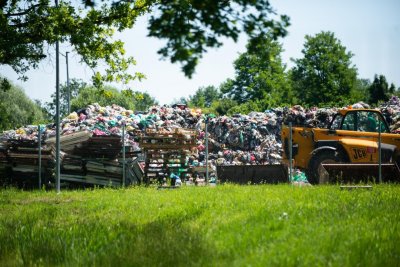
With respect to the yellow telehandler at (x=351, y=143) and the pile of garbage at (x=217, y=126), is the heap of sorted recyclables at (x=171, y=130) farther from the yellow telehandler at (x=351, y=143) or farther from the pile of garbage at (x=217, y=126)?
the yellow telehandler at (x=351, y=143)

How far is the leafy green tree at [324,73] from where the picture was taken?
5212 centimetres

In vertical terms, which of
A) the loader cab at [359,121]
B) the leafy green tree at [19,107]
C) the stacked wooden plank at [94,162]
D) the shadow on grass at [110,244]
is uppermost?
the leafy green tree at [19,107]

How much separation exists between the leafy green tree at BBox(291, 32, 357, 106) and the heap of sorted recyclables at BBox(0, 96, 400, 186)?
24052mm

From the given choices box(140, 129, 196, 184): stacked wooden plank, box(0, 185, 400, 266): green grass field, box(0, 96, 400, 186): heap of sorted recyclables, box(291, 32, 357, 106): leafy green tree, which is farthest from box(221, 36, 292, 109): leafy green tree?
box(0, 185, 400, 266): green grass field

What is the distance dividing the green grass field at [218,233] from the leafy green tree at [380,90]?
44.4m

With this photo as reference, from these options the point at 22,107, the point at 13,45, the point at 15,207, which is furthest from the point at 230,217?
the point at 22,107

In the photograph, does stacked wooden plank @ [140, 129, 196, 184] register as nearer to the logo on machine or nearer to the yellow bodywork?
the yellow bodywork

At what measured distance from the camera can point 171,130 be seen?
19.4 meters

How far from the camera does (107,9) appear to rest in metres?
11.8

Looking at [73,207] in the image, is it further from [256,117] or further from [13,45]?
[256,117]

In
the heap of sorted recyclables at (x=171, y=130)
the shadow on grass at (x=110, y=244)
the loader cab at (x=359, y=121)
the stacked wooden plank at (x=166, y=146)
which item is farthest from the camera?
the stacked wooden plank at (x=166, y=146)

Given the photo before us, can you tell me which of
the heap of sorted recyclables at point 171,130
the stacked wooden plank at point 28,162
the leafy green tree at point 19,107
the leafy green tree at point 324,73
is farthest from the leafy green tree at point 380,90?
the leafy green tree at point 19,107

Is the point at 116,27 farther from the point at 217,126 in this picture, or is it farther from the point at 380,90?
the point at 380,90

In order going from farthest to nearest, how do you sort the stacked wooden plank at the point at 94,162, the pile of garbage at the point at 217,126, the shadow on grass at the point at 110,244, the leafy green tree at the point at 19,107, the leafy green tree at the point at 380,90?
the leafy green tree at the point at 19,107
the leafy green tree at the point at 380,90
the pile of garbage at the point at 217,126
the stacked wooden plank at the point at 94,162
the shadow on grass at the point at 110,244
